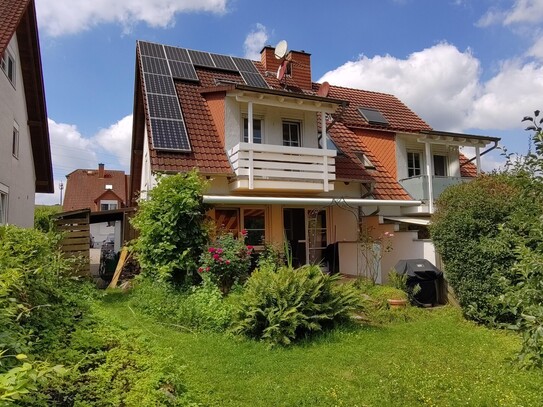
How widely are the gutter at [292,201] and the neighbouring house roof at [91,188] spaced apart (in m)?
38.7

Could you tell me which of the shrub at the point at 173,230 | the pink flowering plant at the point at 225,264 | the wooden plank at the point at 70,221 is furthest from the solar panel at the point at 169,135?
the pink flowering plant at the point at 225,264

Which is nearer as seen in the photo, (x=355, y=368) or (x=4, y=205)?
(x=355, y=368)

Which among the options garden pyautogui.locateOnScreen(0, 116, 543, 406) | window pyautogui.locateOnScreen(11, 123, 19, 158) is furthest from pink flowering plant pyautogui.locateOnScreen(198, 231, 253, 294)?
window pyautogui.locateOnScreen(11, 123, 19, 158)

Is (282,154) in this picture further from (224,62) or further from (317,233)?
(224,62)

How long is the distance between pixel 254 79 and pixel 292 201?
7242 mm

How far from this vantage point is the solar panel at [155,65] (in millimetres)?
17297

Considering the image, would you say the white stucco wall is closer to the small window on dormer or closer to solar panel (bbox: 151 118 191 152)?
solar panel (bbox: 151 118 191 152)

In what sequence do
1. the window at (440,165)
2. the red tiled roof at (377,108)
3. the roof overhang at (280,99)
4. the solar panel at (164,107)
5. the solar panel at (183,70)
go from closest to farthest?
the roof overhang at (280,99) → the solar panel at (164,107) → the solar panel at (183,70) → the window at (440,165) → the red tiled roof at (377,108)

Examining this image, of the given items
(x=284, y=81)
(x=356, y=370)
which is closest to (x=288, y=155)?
(x=284, y=81)

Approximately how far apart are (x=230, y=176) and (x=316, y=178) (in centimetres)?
291

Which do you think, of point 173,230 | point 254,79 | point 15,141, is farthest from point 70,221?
point 254,79

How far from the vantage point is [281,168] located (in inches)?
557

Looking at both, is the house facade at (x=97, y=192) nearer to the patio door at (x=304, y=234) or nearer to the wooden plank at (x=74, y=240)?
the wooden plank at (x=74, y=240)

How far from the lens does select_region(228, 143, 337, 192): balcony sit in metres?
13.8
